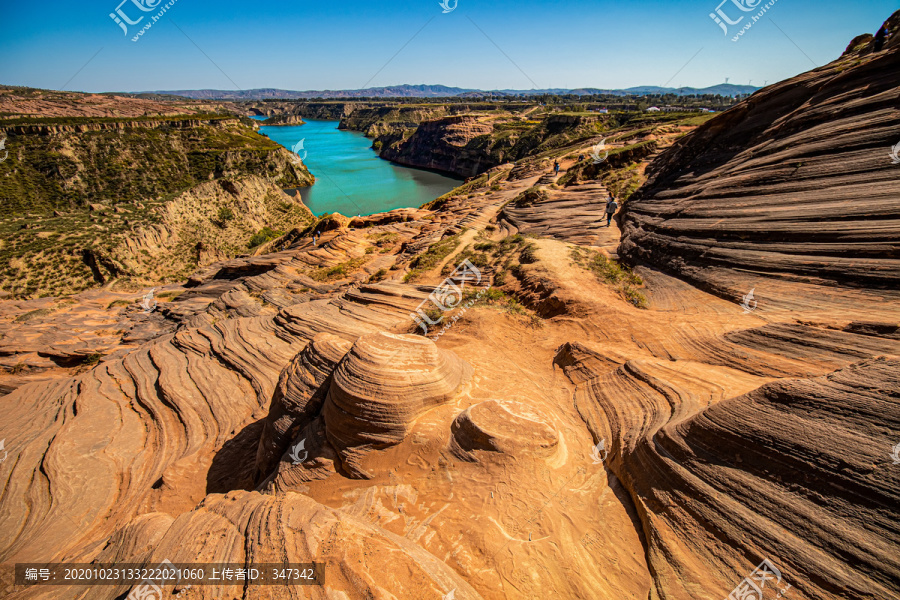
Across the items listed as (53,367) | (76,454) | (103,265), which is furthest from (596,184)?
(103,265)

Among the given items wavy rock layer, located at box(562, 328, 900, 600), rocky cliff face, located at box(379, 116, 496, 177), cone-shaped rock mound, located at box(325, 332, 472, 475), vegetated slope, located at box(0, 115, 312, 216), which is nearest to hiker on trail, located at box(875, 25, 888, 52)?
wavy rock layer, located at box(562, 328, 900, 600)

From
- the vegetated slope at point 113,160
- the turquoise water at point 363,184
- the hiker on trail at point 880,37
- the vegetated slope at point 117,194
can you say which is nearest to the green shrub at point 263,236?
the vegetated slope at point 117,194

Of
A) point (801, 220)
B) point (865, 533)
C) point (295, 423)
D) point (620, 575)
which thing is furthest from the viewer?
point (801, 220)

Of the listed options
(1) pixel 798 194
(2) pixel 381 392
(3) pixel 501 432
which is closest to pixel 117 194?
(2) pixel 381 392

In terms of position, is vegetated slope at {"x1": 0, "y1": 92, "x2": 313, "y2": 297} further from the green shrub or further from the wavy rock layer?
the wavy rock layer

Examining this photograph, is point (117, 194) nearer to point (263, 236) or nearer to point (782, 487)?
point (263, 236)

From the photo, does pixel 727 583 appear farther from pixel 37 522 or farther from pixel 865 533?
pixel 37 522

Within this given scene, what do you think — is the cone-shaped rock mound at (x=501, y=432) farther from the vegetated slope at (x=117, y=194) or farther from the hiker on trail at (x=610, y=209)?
the vegetated slope at (x=117, y=194)
